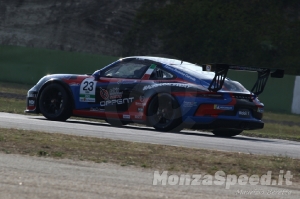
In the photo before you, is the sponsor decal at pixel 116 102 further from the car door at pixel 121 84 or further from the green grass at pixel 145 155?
the green grass at pixel 145 155

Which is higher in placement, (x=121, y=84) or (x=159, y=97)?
(x=121, y=84)

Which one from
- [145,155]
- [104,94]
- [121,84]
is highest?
[121,84]

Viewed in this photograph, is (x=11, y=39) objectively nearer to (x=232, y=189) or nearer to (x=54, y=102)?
(x=54, y=102)

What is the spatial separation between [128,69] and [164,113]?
1.33m

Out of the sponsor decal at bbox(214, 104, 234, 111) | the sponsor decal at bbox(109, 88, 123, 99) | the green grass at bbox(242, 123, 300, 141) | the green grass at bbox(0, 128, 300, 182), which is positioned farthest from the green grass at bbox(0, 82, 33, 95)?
the green grass at bbox(0, 128, 300, 182)

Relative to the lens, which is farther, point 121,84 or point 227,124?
point 121,84

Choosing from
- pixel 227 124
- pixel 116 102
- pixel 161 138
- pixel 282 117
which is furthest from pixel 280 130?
pixel 161 138

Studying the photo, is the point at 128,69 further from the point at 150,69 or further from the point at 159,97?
the point at 159,97

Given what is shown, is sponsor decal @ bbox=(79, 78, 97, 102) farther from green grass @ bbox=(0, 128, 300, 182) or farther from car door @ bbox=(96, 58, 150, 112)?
green grass @ bbox=(0, 128, 300, 182)

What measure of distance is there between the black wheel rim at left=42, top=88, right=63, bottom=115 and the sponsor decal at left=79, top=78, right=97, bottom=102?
0.50 metres

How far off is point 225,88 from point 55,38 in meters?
22.1

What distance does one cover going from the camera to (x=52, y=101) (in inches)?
506

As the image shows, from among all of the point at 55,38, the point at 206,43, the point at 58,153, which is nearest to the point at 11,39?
the point at 55,38

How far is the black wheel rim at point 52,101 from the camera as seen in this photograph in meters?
12.8
